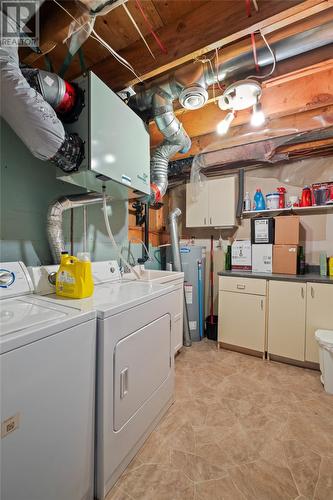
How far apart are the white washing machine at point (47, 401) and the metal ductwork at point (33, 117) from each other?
2.64ft

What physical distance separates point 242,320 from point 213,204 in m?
1.56

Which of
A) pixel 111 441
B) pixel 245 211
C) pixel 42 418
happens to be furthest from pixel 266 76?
pixel 111 441

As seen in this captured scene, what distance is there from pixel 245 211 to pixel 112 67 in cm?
216

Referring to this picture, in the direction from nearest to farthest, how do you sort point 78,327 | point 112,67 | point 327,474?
point 78,327
point 327,474
point 112,67

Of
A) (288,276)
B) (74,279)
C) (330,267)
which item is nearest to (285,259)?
(288,276)

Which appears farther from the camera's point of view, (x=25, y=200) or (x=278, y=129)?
(x=278, y=129)

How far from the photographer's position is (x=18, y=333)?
2.41 feet

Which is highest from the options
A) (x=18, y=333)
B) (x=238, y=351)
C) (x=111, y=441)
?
(x=18, y=333)

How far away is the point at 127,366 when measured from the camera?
3.80 ft

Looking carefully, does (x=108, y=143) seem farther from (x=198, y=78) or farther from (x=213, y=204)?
(x=213, y=204)

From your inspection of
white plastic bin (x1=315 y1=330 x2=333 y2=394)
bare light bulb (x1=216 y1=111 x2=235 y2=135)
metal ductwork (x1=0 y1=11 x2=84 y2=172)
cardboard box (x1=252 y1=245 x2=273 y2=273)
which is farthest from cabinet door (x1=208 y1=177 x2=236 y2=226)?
metal ductwork (x1=0 y1=11 x2=84 y2=172)

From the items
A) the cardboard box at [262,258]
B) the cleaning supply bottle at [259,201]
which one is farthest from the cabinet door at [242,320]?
the cleaning supply bottle at [259,201]

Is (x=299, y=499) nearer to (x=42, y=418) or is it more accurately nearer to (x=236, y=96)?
(x=42, y=418)

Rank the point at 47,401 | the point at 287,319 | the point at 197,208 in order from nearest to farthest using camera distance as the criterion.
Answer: the point at 47,401, the point at 287,319, the point at 197,208
